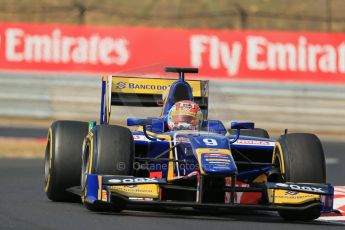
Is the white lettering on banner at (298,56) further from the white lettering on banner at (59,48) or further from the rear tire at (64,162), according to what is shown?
the rear tire at (64,162)

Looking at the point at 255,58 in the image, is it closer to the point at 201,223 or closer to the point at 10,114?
the point at 10,114

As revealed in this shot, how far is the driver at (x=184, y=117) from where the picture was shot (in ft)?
34.6

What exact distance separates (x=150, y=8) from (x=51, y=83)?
250 inches

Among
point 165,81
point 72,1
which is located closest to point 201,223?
point 165,81

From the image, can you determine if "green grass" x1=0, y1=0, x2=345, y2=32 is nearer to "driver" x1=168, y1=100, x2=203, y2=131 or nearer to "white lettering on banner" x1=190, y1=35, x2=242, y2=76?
"white lettering on banner" x1=190, y1=35, x2=242, y2=76

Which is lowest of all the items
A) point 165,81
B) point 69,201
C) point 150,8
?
point 69,201

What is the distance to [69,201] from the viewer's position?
10914 mm

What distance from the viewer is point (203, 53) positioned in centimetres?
2073

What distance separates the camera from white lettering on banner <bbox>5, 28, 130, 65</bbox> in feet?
67.6

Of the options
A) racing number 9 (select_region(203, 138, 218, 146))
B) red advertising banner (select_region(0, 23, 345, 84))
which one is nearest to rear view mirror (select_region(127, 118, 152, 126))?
racing number 9 (select_region(203, 138, 218, 146))

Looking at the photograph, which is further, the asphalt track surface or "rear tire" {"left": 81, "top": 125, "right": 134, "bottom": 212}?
"rear tire" {"left": 81, "top": 125, "right": 134, "bottom": 212}

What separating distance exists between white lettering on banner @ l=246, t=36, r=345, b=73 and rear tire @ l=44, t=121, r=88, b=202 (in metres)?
10.1

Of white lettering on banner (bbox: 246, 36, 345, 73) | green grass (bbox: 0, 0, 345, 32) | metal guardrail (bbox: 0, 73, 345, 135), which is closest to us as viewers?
white lettering on banner (bbox: 246, 36, 345, 73)

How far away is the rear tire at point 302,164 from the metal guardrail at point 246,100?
1077 centimetres
